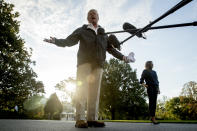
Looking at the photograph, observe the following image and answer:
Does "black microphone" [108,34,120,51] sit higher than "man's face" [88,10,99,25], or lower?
lower

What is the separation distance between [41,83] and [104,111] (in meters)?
17.3

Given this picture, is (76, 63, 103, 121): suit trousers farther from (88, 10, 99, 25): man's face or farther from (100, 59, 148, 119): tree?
(100, 59, 148, 119): tree

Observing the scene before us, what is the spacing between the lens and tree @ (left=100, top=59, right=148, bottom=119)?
32688mm

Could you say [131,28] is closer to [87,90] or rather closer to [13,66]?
[87,90]

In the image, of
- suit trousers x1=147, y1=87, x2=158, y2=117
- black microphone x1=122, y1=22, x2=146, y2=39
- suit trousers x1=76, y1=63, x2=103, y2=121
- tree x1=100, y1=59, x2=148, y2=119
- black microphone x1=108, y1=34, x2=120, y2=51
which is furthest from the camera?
tree x1=100, y1=59, x2=148, y2=119

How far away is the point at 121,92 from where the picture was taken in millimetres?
33031

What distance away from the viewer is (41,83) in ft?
68.1

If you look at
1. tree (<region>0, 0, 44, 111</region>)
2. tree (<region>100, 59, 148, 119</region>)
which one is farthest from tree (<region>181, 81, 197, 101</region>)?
tree (<region>0, 0, 44, 111</region>)

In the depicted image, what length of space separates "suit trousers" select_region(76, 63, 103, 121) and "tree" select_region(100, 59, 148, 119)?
2926 centimetres

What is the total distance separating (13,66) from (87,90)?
16.1 metres

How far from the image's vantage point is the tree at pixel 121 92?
3269 centimetres

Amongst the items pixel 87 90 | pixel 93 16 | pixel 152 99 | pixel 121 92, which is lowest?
pixel 152 99

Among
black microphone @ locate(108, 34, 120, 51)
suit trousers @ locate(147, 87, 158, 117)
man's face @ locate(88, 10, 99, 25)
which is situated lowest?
suit trousers @ locate(147, 87, 158, 117)

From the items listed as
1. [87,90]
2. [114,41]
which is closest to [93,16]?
[114,41]
